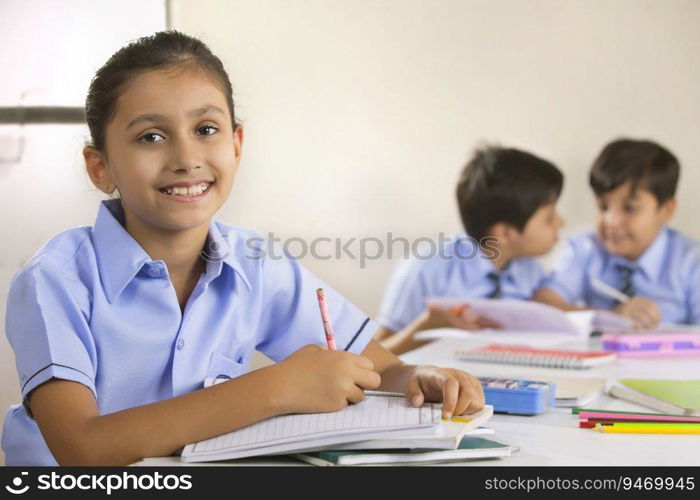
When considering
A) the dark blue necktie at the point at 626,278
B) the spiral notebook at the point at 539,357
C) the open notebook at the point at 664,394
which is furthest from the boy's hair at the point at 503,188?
the open notebook at the point at 664,394

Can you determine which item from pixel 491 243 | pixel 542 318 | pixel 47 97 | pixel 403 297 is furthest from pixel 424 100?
pixel 47 97

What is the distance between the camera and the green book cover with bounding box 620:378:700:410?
110cm

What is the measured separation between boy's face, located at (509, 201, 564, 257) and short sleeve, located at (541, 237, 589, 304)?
54 mm

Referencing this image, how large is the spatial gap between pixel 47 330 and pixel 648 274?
208cm

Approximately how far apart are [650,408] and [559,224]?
5.37 ft

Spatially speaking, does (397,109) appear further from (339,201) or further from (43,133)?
(43,133)

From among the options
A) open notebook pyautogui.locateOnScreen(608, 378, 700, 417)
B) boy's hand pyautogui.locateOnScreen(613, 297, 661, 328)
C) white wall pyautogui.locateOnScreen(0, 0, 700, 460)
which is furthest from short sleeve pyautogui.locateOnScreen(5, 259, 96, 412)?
Result: boy's hand pyautogui.locateOnScreen(613, 297, 661, 328)

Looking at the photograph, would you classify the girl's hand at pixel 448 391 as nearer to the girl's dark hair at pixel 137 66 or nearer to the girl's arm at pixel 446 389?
the girl's arm at pixel 446 389

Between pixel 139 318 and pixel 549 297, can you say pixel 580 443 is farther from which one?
pixel 549 297

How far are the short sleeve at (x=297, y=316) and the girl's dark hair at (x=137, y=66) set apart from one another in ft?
0.87

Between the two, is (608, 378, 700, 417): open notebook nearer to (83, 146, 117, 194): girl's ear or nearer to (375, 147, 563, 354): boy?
(83, 146, 117, 194): girl's ear

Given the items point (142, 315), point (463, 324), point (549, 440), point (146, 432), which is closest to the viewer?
point (146, 432)

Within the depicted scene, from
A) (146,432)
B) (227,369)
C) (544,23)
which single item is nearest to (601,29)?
(544,23)

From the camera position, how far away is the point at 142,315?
1.09 metres
